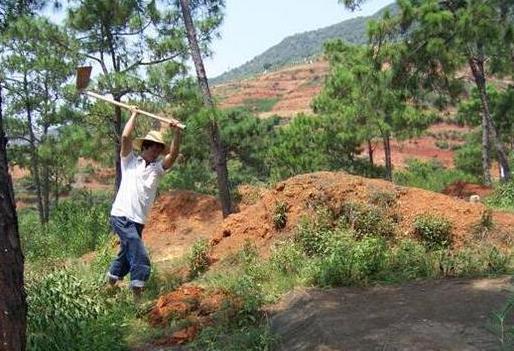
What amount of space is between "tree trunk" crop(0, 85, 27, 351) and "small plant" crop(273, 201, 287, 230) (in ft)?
13.5

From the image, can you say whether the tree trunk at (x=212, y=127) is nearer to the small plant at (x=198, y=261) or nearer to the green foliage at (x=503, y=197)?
the small plant at (x=198, y=261)

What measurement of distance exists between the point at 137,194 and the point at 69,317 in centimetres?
130

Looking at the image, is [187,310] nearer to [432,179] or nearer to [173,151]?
[173,151]

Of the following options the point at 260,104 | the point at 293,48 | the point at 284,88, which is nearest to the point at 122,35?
the point at 260,104

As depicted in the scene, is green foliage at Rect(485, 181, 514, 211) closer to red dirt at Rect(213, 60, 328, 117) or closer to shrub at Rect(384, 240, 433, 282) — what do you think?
shrub at Rect(384, 240, 433, 282)

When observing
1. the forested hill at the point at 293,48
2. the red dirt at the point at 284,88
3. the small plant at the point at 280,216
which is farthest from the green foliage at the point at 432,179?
the forested hill at the point at 293,48

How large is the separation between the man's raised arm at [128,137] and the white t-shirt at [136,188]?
0.05 meters

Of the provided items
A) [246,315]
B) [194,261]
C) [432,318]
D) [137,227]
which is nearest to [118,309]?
[137,227]

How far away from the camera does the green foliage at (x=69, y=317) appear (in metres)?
4.47

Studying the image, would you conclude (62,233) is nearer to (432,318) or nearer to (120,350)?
(120,350)

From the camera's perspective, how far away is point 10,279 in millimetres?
3572

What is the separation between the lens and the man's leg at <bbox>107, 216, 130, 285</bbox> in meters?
5.70

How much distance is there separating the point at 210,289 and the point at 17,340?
2.39m

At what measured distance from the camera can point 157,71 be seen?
12.0 metres
